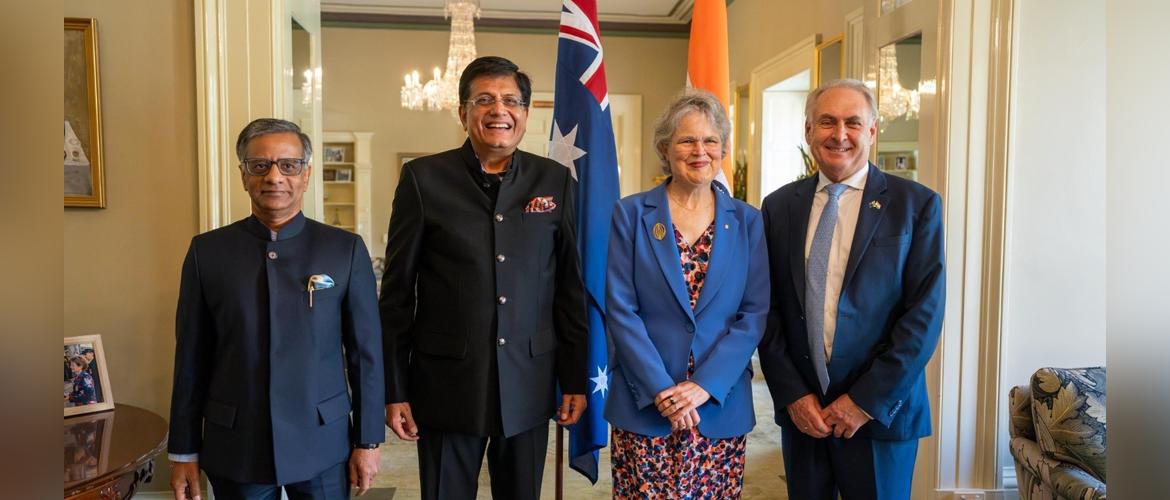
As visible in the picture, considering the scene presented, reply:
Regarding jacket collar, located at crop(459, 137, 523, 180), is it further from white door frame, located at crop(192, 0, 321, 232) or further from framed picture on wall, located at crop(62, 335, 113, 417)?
framed picture on wall, located at crop(62, 335, 113, 417)

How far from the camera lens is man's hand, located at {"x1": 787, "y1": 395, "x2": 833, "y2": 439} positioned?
6.59 ft

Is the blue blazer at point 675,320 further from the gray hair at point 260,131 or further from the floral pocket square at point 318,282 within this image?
the gray hair at point 260,131

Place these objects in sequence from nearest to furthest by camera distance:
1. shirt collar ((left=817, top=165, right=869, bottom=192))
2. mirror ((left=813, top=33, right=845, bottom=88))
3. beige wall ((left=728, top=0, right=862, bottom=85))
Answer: shirt collar ((left=817, top=165, right=869, bottom=192)) < mirror ((left=813, top=33, right=845, bottom=88)) < beige wall ((left=728, top=0, right=862, bottom=85))

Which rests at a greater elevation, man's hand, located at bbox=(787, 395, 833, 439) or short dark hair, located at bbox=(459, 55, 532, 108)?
short dark hair, located at bbox=(459, 55, 532, 108)

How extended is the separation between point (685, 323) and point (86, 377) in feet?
6.64

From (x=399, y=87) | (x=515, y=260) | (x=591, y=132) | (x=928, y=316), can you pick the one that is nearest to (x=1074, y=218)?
(x=928, y=316)

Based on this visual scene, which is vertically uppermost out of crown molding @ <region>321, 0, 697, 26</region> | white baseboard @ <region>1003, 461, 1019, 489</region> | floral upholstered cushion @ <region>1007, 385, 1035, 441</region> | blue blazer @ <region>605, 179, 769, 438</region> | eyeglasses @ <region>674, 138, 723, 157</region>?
crown molding @ <region>321, 0, 697, 26</region>

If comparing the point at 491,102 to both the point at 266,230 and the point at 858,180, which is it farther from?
the point at 858,180

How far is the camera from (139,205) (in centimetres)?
272

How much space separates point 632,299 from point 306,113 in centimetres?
175

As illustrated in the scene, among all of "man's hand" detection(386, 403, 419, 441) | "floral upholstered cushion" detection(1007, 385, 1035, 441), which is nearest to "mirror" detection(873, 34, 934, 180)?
"floral upholstered cushion" detection(1007, 385, 1035, 441)

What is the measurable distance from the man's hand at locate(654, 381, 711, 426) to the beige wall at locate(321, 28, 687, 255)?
6.82m

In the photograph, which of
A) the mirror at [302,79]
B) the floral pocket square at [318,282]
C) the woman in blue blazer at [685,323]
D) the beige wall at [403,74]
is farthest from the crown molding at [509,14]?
the floral pocket square at [318,282]

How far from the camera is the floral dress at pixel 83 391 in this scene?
2.48m
